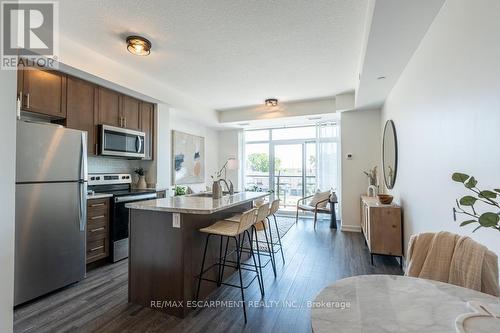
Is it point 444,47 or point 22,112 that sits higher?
point 444,47

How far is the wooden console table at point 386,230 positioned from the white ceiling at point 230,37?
6.60 feet

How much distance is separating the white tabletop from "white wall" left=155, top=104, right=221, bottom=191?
3729mm

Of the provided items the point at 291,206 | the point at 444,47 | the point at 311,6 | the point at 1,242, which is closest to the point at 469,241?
the point at 444,47

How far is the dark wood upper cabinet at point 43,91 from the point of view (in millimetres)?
2521

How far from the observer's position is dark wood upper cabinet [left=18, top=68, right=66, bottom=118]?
2.52 meters

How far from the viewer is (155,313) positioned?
2145mm

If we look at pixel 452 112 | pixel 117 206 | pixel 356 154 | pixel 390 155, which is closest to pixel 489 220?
pixel 452 112

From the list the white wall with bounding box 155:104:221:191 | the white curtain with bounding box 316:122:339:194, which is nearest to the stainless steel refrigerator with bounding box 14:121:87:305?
the white wall with bounding box 155:104:221:191

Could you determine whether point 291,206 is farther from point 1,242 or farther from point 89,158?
point 1,242

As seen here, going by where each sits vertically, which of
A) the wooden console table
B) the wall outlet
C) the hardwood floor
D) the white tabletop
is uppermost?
the wall outlet

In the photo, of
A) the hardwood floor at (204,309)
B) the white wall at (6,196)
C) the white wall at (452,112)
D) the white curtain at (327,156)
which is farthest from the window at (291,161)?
the white wall at (6,196)

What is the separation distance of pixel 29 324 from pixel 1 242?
4.02 ft

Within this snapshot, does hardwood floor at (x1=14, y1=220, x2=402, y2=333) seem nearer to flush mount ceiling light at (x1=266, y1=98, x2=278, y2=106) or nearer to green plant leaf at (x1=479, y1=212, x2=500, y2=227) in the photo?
green plant leaf at (x1=479, y1=212, x2=500, y2=227)

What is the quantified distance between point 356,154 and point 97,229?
454cm
